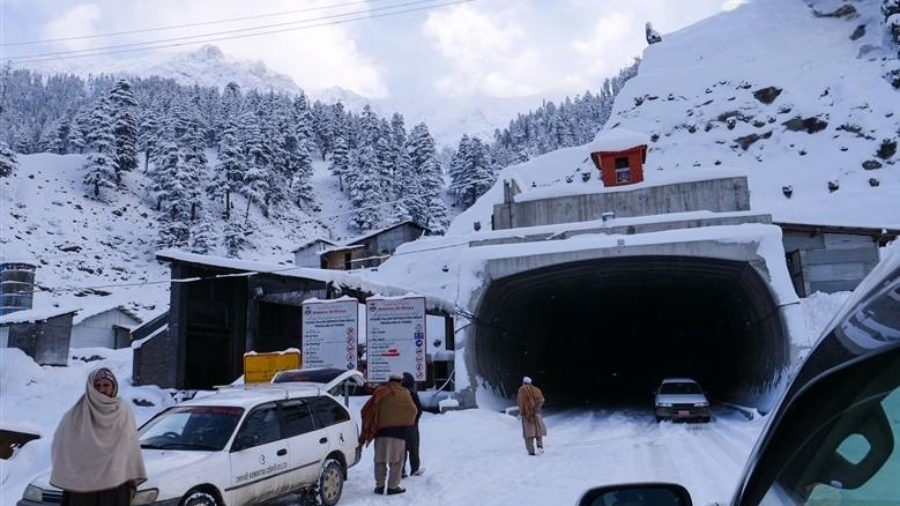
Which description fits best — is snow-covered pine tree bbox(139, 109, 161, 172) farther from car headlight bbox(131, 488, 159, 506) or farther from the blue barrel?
car headlight bbox(131, 488, 159, 506)

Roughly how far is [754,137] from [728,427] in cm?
5388

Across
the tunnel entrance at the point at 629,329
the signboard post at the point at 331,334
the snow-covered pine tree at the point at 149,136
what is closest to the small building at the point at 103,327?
the tunnel entrance at the point at 629,329

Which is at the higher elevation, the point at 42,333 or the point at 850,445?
the point at 42,333

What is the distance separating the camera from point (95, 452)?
6.11m

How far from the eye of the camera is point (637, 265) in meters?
25.3

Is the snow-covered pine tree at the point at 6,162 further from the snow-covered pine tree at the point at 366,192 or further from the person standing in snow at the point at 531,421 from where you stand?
the person standing in snow at the point at 531,421

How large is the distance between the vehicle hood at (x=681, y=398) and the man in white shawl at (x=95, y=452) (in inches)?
694

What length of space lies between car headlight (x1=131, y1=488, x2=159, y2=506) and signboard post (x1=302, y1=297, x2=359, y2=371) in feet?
42.5

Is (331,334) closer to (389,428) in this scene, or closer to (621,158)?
(389,428)

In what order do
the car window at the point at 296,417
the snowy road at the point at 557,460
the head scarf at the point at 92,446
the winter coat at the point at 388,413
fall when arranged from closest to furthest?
the head scarf at the point at 92,446 < the car window at the point at 296,417 < the snowy road at the point at 557,460 < the winter coat at the point at 388,413

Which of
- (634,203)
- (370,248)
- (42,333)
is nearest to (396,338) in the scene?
(634,203)

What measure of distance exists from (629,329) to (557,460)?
3395cm

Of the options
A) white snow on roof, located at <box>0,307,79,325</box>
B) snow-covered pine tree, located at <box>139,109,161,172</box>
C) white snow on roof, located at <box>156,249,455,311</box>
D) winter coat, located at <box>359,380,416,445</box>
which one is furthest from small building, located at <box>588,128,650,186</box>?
snow-covered pine tree, located at <box>139,109,161,172</box>

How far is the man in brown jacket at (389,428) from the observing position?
10.4 meters
